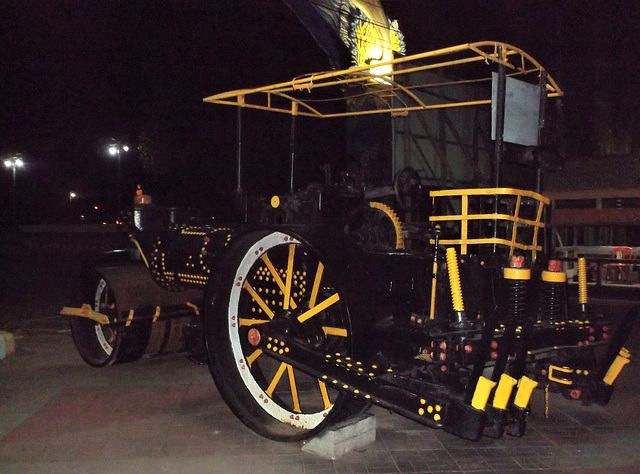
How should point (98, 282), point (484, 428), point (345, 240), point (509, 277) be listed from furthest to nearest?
point (98, 282), point (345, 240), point (509, 277), point (484, 428)

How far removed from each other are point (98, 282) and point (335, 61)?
7455mm

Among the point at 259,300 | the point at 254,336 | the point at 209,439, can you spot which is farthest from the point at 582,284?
the point at 209,439

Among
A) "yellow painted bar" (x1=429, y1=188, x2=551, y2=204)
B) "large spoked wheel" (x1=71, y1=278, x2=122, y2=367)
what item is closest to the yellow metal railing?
"yellow painted bar" (x1=429, y1=188, x2=551, y2=204)

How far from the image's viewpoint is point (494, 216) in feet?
11.8

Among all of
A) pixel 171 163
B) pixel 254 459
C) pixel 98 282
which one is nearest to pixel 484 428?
pixel 254 459

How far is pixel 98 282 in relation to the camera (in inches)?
267

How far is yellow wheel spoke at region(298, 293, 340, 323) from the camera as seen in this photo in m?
4.25

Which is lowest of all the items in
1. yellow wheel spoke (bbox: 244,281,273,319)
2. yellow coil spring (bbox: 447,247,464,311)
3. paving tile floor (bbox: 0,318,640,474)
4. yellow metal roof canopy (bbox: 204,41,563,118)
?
paving tile floor (bbox: 0,318,640,474)

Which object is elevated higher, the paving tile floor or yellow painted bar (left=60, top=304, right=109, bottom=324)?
yellow painted bar (left=60, top=304, right=109, bottom=324)

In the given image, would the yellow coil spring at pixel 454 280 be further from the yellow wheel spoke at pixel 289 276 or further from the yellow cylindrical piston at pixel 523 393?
the yellow wheel spoke at pixel 289 276

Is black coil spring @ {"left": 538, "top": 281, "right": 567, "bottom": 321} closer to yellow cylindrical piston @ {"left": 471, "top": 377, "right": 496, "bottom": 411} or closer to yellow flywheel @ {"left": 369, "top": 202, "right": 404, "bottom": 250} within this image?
yellow cylindrical piston @ {"left": 471, "top": 377, "right": 496, "bottom": 411}

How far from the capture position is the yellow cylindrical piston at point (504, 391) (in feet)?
10.8

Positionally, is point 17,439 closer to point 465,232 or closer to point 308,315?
point 308,315

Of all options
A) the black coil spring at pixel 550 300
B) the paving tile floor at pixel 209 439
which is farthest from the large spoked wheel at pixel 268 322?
the black coil spring at pixel 550 300
